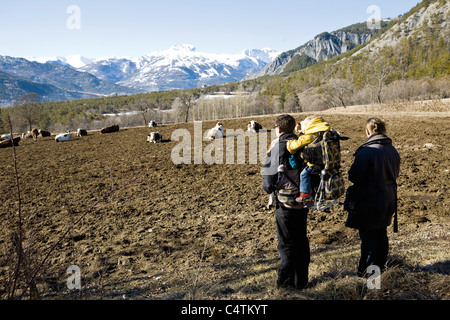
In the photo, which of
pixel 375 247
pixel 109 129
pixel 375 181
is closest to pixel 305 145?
pixel 375 181

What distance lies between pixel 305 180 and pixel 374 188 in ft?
2.78

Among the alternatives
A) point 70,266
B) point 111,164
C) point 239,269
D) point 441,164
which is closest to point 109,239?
point 70,266

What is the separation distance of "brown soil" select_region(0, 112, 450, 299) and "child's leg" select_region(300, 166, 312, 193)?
3.96 feet

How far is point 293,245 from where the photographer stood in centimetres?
323

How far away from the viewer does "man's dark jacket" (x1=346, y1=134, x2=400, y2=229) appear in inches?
125

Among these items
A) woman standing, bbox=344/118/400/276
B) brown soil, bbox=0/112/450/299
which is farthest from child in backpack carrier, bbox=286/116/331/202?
brown soil, bbox=0/112/450/299

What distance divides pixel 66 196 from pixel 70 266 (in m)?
4.46

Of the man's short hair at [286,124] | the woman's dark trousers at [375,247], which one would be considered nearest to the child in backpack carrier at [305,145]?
the man's short hair at [286,124]

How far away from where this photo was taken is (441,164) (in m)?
8.48

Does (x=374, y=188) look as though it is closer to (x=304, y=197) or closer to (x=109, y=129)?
(x=304, y=197)

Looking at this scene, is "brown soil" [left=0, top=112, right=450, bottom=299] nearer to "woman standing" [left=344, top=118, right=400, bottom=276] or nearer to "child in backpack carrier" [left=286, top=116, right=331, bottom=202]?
"woman standing" [left=344, top=118, right=400, bottom=276]

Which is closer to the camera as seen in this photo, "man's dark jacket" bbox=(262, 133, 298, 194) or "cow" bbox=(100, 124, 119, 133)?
"man's dark jacket" bbox=(262, 133, 298, 194)
